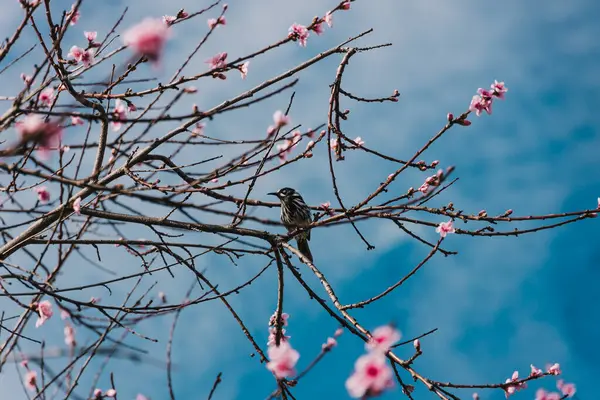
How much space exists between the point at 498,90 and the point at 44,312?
347 centimetres

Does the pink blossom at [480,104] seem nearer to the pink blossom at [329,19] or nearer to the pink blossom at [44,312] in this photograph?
the pink blossom at [329,19]

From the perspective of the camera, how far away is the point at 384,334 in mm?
1749

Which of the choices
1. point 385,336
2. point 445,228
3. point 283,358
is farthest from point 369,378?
point 445,228

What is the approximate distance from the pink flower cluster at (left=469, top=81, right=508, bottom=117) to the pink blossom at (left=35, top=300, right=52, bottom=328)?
10.4 feet

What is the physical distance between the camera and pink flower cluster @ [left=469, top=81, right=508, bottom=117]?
3759 millimetres

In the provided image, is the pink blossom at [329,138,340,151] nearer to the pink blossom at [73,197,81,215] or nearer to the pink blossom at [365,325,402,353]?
the pink blossom at [73,197,81,215]

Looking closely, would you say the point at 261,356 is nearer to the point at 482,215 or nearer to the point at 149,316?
the point at 149,316

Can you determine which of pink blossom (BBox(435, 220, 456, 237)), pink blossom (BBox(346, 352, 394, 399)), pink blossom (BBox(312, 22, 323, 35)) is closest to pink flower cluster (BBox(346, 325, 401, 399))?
pink blossom (BBox(346, 352, 394, 399))

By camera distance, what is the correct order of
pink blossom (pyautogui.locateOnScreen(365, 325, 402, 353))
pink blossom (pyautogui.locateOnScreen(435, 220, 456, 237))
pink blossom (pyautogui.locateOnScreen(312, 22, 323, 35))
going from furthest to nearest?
pink blossom (pyautogui.locateOnScreen(312, 22, 323, 35)), pink blossom (pyautogui.locateOnScreen(435, 220, 456, 237)), pink blossom (pyautogui.locateOnScreen(365, 325, 402, 353))

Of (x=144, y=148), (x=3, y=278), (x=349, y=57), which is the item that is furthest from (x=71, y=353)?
(x=349, y=57)

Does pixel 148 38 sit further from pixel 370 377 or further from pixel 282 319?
pixel 282 319

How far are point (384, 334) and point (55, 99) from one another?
305 cm

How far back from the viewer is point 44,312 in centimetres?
351

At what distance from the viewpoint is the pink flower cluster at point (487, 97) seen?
148 inches
